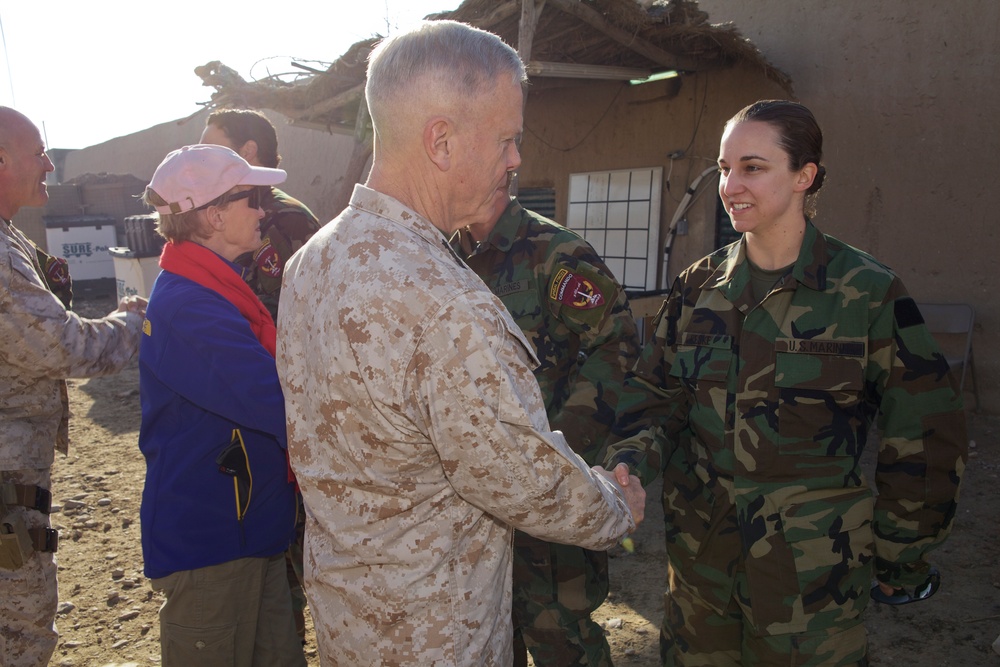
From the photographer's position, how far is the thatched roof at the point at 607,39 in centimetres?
587

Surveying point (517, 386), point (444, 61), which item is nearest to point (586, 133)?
point (444, 61)

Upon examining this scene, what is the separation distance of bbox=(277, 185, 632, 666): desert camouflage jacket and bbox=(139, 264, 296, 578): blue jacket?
19.9 inches

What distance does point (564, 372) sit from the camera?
2.62 m

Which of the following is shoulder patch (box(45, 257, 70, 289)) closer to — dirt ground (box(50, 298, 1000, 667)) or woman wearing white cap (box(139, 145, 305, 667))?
woman wearing white cap (box(139, 145, 305, 667))

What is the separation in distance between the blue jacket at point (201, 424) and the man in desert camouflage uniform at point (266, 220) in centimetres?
93

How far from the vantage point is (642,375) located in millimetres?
2295

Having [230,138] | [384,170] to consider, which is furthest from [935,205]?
[384,170]

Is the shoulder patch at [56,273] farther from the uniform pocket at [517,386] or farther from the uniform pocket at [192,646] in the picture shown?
the uniform pocket at [517,386]

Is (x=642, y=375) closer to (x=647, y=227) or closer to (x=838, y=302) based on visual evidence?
(x=838, y=302)

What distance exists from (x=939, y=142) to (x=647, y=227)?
292 cm

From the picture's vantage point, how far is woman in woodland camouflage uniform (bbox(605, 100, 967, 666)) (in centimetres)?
190

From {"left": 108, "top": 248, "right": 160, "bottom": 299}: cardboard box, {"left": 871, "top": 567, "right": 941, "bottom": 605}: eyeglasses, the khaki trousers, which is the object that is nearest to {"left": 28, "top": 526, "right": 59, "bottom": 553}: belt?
the khaki trousers

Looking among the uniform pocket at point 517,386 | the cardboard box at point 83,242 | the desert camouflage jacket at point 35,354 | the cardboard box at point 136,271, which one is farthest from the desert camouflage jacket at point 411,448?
the cardboard box at point 83,242

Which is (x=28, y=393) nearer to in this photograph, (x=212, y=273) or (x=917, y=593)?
(x=212, y=273)
